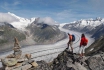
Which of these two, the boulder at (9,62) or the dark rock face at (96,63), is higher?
the boulder at (9,62)

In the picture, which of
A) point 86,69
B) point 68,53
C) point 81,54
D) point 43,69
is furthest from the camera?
point 68,53

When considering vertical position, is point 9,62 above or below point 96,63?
above

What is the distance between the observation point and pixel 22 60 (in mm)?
37062

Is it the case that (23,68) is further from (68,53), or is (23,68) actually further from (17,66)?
(68,53)

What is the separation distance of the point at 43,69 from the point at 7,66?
783cm

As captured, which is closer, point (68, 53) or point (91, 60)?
point (91, 60)

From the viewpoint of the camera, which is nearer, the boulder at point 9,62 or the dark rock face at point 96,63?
the dark rock face at point 96,63

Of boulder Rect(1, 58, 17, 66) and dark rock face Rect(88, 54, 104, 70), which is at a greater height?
boulder Rect(1, 58, 17, 66)

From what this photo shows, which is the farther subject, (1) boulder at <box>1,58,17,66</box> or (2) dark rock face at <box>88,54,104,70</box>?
(1) boulder at <box>1,58,17,66</box>

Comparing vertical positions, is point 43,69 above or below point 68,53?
below

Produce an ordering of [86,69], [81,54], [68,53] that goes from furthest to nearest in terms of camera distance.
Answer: [68,53], [81,54], [86,69]

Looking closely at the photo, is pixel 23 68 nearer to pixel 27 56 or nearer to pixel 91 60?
pixel 27 56

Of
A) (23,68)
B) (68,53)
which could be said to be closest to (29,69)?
(23,68)

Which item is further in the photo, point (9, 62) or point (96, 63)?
point (96, 63)
